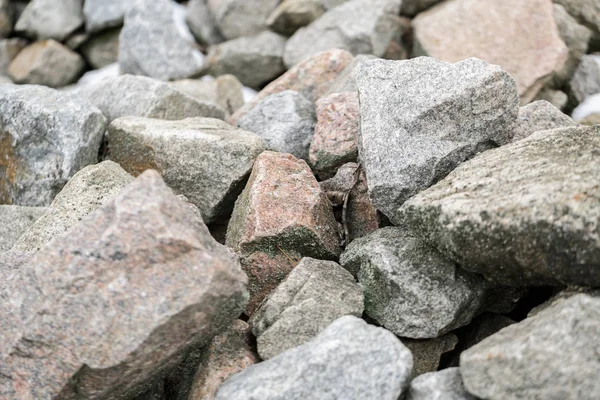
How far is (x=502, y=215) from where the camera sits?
204cm

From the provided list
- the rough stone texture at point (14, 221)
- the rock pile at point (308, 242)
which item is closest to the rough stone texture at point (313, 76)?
the rock pile at point (308, 242)

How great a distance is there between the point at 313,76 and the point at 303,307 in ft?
7.32

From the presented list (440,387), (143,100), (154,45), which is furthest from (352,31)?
(440,387)

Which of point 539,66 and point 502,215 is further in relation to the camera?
point 539,66

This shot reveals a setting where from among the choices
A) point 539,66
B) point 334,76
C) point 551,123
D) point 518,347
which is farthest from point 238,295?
point 539,66

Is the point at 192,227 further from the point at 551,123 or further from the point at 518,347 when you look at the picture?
the point at 551,123

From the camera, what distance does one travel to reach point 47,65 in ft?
23.1

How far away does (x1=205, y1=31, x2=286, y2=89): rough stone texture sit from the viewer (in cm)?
634

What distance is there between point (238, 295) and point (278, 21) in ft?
15.7

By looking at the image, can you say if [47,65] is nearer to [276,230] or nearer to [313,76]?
[313,76]

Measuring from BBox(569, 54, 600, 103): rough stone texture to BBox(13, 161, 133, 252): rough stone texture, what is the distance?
165 inches

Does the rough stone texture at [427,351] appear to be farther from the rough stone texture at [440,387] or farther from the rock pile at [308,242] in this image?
the rough stone texture at [440,387]

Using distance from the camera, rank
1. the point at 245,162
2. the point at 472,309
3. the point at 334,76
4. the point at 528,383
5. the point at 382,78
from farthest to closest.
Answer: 1. the point at 334,76
2. the point at 245,162
3. the point at 382,78
4. the point at 472,309
5. the point at 528,383

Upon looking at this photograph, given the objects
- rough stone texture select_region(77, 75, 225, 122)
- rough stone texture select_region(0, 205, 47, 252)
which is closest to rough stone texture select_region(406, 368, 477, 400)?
rough stone texture select_region(0, 205, 47, 252)
